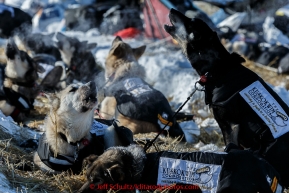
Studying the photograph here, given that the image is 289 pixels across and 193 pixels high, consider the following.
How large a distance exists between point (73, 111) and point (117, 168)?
3.39ft

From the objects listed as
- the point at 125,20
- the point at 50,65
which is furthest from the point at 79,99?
the point at 125,20

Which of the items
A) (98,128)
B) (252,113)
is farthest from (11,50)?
(252,113)

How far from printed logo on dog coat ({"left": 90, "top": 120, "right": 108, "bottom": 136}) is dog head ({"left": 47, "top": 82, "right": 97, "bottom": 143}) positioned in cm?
32

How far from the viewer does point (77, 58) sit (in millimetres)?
9836

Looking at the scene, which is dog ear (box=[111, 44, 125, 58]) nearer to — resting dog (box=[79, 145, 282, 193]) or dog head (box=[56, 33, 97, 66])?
dog head (box=[56, 33, 97, 66])

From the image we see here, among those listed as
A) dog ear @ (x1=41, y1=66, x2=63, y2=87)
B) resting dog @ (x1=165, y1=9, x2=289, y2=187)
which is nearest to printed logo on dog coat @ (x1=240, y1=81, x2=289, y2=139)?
resting dog @ (x1=165, y1=9, x2=289, y2=187)

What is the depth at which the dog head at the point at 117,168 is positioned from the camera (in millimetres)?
4125

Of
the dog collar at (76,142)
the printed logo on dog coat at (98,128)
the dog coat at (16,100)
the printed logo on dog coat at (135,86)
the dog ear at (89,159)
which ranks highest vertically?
the dog ear at (89,159)

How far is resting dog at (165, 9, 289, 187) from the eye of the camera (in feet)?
15.7

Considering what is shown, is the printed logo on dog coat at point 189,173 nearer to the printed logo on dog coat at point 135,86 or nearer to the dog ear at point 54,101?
the dog ear at point 54,101

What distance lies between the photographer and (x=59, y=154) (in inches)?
196

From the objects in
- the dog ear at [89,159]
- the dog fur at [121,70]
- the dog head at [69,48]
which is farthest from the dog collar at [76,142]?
the dog head at [69,48]

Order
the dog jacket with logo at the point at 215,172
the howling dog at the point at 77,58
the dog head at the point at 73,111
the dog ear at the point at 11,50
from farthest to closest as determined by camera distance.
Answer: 1. the howling dog at the point at 77,58
2. the dog ear at the point at 11,50
3. the dog head at the point at 73,111
4. the dog jacket with logo at the point at 215,172

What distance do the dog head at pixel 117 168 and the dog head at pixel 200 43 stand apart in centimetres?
125
